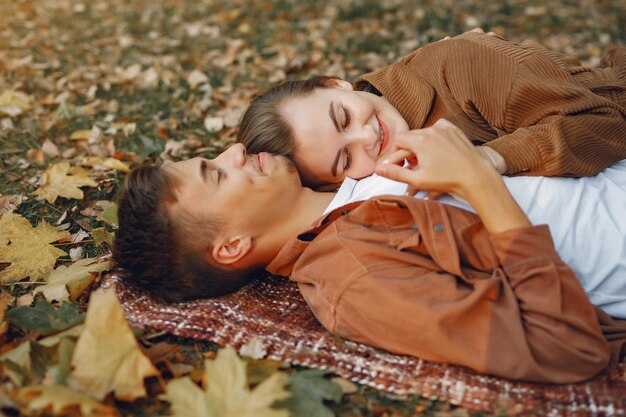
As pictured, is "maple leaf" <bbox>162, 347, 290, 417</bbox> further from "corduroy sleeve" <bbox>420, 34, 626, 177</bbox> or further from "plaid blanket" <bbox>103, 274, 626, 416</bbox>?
"corduroy sleeve" <bbox>420, 34, 626, 177</bbox>

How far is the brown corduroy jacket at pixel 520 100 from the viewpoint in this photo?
2389 millimetres

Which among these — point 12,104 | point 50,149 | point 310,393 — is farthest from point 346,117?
point 12,104

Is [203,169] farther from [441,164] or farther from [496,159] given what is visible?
[496,159]

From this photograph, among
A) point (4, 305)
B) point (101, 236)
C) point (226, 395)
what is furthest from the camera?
point (101, 236)

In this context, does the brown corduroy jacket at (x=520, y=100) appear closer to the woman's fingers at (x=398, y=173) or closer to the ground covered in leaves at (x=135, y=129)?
the woman's fingers at (x=398, y=173)

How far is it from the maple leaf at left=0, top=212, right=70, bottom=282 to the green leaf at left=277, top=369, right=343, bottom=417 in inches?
51.1

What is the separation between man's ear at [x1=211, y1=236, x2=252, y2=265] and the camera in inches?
95.7

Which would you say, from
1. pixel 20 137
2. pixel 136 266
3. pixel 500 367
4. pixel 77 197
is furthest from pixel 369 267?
pixel 20 137

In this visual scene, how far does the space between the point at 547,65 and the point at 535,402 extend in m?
1.46

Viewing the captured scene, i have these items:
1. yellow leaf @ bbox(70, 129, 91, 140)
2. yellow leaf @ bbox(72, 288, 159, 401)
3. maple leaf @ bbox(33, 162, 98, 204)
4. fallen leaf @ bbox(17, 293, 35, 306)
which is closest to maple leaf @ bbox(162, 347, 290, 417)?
yellow leaf @ bbox(72, 288, 159, 401)

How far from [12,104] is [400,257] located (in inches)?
134

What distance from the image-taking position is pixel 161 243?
93.4 inches

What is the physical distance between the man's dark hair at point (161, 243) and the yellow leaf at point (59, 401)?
700 mm

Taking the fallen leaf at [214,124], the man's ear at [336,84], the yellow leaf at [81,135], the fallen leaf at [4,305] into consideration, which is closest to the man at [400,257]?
the fallen leaf at [4,305]
